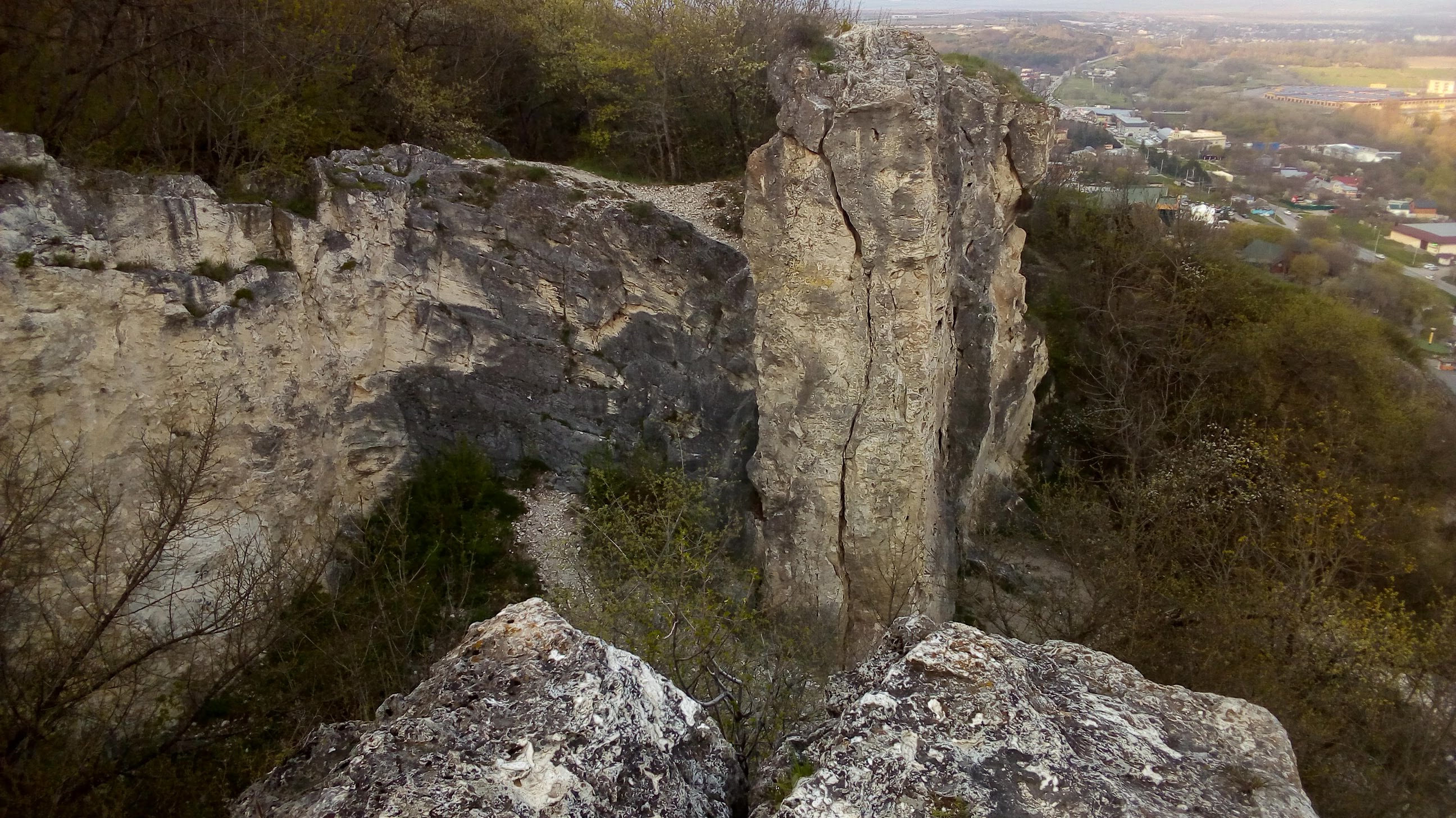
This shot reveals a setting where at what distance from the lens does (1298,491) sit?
502 inches

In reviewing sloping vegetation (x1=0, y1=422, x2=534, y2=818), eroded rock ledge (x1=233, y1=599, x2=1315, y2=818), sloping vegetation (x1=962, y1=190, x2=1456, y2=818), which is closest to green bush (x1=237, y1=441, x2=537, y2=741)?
sloping vegetation (x1=0, y1=422, x2=534, y2=818)

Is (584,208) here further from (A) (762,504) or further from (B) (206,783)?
(B) (206,783)

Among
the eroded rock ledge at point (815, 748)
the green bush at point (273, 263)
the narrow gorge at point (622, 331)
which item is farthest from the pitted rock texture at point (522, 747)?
the green bush at point (273, 263)

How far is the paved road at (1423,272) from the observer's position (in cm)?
2303

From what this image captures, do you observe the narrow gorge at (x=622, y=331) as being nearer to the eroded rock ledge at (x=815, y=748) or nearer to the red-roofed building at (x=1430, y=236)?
the eroded rock ledge at (x=815, y=748)

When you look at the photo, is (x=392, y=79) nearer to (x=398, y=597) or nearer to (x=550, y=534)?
(x=550, y=534)

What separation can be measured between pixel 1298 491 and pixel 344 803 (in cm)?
1404

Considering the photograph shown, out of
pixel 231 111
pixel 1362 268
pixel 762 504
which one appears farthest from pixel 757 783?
pixel 1362 268

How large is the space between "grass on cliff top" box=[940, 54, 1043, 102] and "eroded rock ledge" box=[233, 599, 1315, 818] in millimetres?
10893

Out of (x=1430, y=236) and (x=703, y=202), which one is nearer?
(x=703, y=202)

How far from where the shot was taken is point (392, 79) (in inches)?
561

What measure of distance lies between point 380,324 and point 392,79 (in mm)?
4569

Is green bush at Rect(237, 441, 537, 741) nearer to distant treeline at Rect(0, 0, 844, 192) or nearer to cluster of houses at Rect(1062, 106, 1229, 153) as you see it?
distant treeline at Rect(0, 0, 844, 192)

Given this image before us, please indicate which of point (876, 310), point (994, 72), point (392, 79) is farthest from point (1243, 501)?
point (392, 79)
